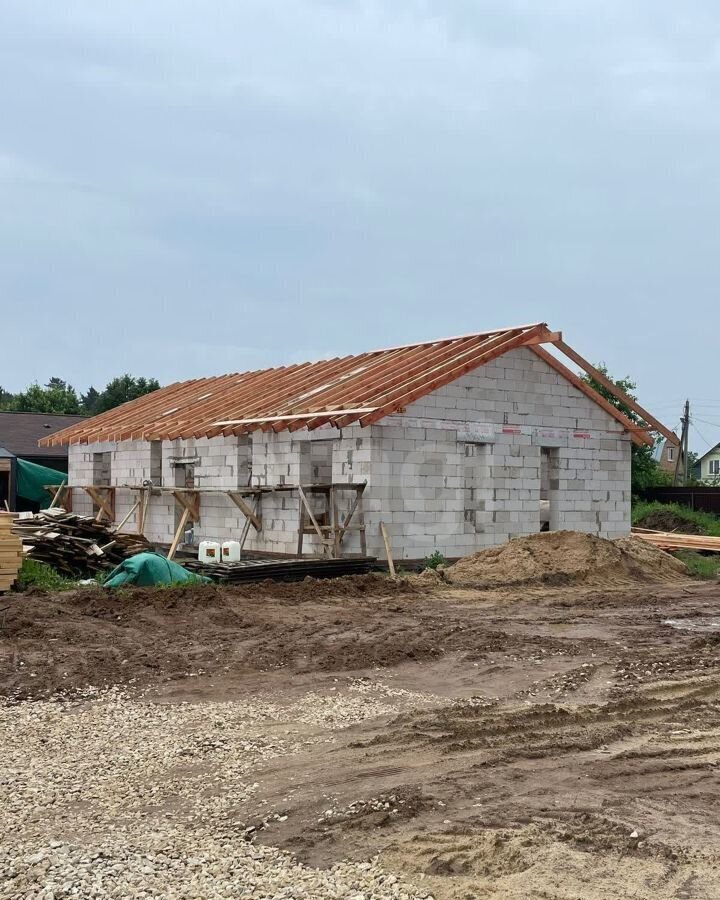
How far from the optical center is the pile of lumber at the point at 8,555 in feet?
46.4

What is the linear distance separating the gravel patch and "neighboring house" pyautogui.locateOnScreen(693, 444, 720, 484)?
7192 cm

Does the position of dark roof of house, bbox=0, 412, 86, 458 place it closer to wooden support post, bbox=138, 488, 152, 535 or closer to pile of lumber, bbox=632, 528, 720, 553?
wooden support post, bbox=138, 488, 152, 535

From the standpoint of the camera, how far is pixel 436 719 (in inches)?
281

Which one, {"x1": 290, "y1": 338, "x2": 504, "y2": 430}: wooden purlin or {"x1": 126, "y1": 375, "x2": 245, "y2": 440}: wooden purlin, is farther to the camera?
{"x1": 126, "y1": 375, "x2": 245, "y2": 440}: wooden purlin

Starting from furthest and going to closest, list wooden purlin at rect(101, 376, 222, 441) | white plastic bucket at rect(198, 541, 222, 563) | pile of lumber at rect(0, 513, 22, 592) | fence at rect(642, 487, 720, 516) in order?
1. fence at rect(642, 487, 720, 516)
2. wooden purlin at rect(101, 376, 222, 441)
3. white plastic bucket at rect(198, 541, 222, 563)
4. pile of lumber at rect(0, 513, 22, 592)

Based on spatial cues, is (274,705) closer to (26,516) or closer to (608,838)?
(608,838)

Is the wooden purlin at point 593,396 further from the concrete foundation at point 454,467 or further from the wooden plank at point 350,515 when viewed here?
the wooden plank at point 350,515

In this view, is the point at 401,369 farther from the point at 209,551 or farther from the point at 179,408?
the point at 179,408

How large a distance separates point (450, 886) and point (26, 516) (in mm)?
15261

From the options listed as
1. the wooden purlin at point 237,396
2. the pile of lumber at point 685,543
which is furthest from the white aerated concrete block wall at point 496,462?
the wooden purlin at point 237,396

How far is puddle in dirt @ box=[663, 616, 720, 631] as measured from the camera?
1210cm

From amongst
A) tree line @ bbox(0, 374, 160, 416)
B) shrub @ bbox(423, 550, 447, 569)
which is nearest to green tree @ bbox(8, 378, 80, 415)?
tree line @ bbox(0, 374, 160, 416)

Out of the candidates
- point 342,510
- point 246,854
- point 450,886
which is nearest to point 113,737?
point 246,854

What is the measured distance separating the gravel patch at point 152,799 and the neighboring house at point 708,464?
71.9 metres
